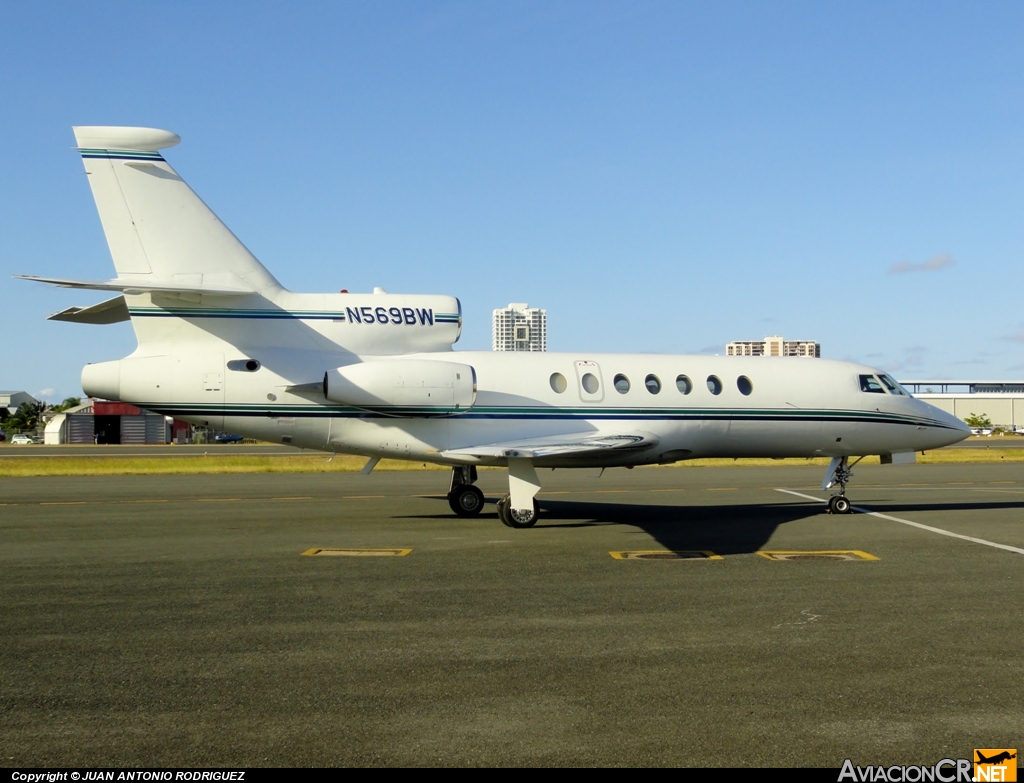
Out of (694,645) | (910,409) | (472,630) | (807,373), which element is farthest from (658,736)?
(910,409)

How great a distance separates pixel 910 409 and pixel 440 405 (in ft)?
36.1

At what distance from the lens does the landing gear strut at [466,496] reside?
1962cm

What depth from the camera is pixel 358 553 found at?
1359cm

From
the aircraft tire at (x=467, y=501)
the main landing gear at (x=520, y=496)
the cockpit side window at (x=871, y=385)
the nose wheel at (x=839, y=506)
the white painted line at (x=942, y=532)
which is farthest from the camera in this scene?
the cockpit side window at (x=871, y=385)

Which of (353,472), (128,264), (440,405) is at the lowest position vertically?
(353,472)

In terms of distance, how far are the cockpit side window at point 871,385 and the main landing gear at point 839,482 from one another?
168 cm

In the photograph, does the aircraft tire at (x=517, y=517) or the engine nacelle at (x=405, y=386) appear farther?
the aircraft tire at (x=517, y=517)

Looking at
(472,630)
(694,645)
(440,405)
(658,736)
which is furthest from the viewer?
(440,405)

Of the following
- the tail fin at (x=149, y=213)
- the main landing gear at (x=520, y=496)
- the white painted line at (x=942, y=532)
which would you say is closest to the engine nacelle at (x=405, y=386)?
the main landing gear at (x=520, y=496)

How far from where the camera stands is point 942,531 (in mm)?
16016

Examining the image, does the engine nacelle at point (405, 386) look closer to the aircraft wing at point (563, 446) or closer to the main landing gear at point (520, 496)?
the aircraft wing at point (563, 446)

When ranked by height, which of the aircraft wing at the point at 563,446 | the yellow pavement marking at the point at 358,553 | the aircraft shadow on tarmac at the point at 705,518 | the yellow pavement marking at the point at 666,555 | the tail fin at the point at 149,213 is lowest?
the aircraft shadow on tarmac at the point at 705,518

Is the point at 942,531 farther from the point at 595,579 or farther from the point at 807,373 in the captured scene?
the point at 595,579

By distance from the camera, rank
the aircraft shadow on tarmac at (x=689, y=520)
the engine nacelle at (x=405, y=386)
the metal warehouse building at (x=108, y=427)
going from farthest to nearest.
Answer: the metal warehouse building at (x=108, y=427)
the engine nacelle at (x=405, y=386)
the aircraft shadow on tarmac at (x=689, y=520)
